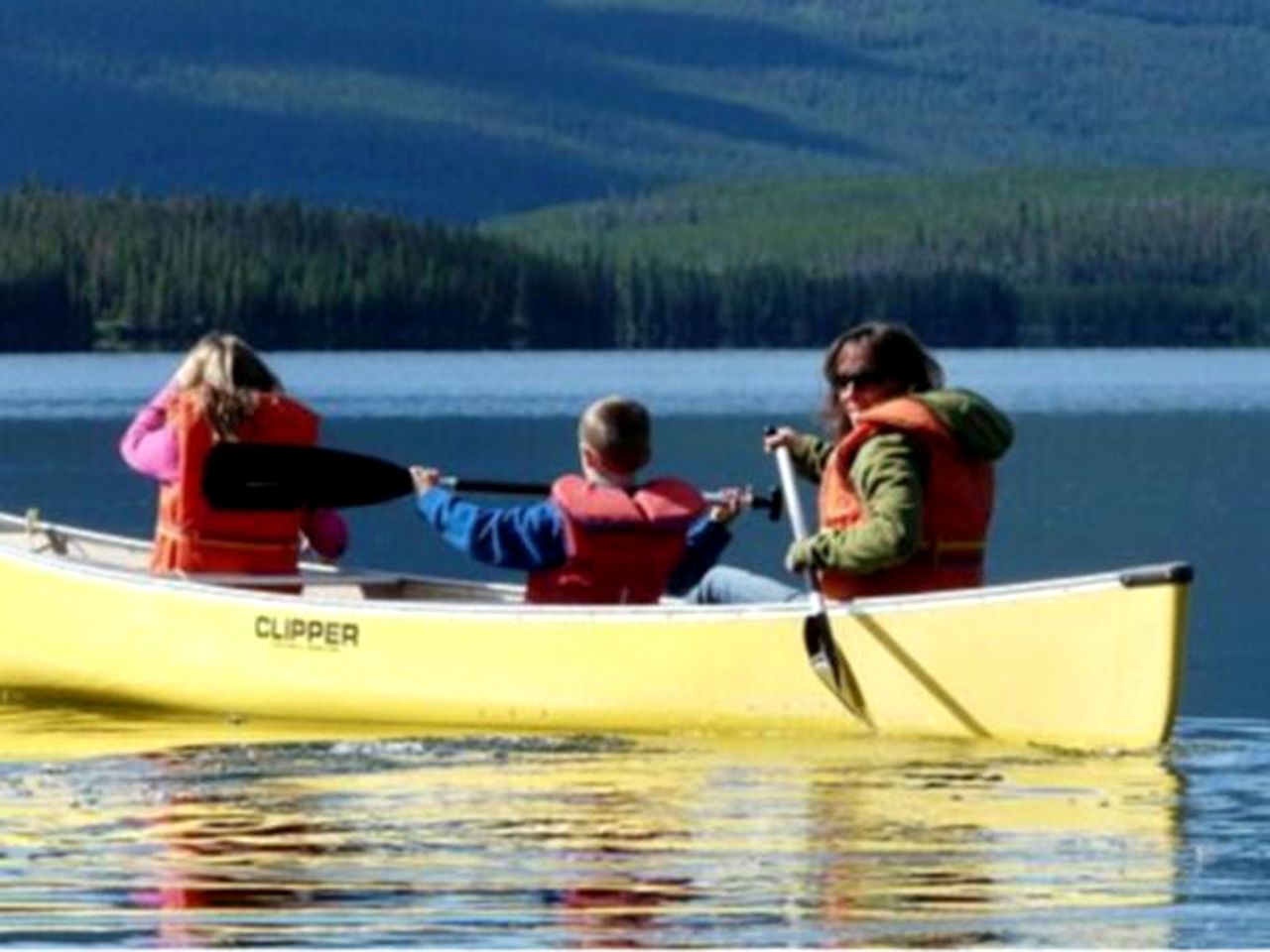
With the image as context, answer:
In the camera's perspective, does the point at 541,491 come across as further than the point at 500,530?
Yes

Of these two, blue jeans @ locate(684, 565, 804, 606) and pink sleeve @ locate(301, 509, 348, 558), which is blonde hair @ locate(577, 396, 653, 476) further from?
pink sleeve @ locate(301, 509, 348, 558)

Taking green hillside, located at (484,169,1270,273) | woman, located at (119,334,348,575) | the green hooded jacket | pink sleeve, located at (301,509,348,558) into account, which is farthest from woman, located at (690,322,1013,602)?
green hillside, located at (484,169,1270,273)

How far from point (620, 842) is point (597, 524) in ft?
10.7

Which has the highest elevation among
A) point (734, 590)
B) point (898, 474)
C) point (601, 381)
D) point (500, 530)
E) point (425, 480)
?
point (601, 381)

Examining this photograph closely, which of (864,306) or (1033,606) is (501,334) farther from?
(1033,606)

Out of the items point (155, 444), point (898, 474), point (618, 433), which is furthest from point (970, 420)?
point (155, 444)

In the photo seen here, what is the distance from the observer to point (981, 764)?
48.5 ft

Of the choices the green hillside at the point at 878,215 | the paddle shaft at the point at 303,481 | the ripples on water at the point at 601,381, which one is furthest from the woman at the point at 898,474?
the green hillside at the point at 878,215

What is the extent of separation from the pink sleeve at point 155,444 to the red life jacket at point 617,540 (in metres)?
1.43

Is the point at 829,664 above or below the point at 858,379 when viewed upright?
below

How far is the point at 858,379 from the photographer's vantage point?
15.4 m

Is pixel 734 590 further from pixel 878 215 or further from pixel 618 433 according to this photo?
pixel 878 215

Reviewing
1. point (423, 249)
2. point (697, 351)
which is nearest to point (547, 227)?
point (697, 351)

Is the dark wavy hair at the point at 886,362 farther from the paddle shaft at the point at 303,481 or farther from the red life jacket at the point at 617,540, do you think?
the paddle shaft at the point at 303,481
